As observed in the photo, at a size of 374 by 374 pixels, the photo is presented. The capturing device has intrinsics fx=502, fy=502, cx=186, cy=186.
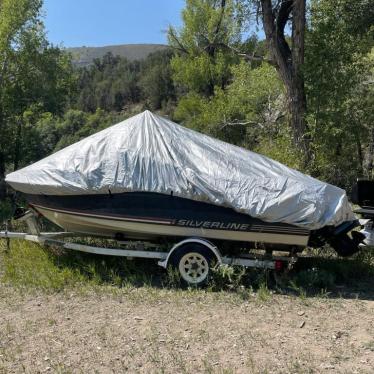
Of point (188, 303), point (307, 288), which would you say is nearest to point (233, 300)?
point (188, 303)

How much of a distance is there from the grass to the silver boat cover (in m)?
0.79

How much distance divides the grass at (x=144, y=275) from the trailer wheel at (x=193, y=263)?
102mm

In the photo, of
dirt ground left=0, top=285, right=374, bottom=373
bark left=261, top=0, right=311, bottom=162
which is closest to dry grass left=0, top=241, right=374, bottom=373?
dirt ground left=0, top=285, right=374, bottom=373

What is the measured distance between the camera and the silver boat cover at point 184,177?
629 centimetres

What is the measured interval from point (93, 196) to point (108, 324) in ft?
6.40

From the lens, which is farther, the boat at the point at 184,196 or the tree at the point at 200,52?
the tree at the point at 200,52

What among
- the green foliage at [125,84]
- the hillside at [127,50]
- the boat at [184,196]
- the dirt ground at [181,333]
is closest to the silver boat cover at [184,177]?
the boat at [184,196]

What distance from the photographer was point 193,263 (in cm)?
641

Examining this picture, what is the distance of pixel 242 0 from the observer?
13086mm

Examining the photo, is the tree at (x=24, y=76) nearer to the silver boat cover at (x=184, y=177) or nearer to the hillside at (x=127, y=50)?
the silver boat cover at (x=184, y=177)

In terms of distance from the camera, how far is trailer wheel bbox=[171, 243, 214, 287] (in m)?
6.35

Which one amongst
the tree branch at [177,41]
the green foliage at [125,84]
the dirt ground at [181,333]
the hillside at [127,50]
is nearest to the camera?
the dirt ground at [181,333]

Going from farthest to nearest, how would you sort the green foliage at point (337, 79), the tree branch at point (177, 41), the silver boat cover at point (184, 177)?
the tree branch at point (177, 41), the green foliage at point (337, 79), the silver boat cover at point (184, 177)

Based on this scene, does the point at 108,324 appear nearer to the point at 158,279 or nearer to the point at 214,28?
the point at 158,279
